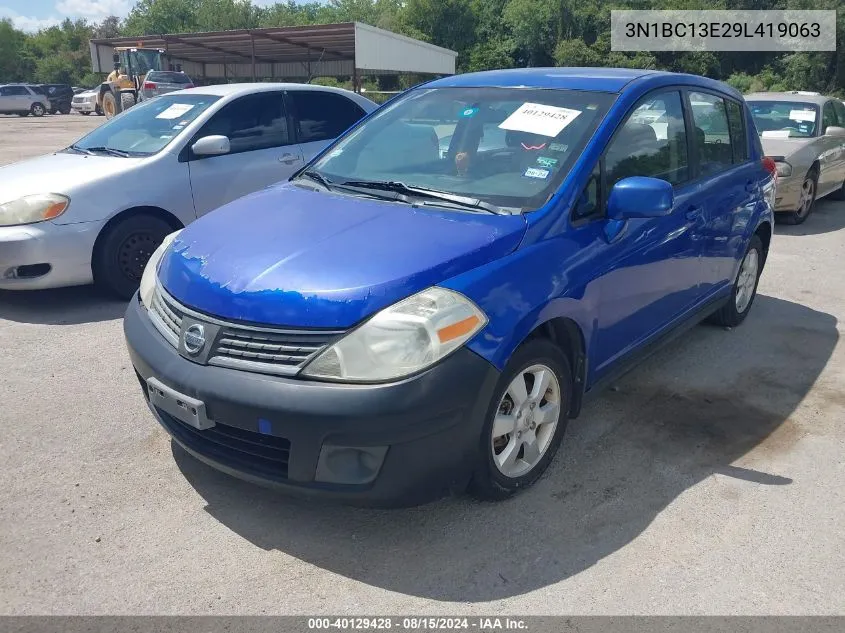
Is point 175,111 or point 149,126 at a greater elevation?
point 175,111

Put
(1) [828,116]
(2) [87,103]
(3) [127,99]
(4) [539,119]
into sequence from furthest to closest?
(2) [87,103] → (3) [127,99] → (1) [828,116] → (4) [539,119]

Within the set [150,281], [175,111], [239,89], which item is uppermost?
[239,89]

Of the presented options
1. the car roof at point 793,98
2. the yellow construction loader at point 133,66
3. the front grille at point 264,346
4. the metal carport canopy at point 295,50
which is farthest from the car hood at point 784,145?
the yellow construction loader at point 133,66

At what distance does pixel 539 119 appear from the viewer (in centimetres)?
351

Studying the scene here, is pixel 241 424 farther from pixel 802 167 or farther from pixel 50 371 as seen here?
pixel 802 167

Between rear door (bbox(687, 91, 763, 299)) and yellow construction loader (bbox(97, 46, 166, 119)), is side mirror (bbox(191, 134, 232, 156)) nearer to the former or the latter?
rear door (bbox(687, 91, 763, 299))

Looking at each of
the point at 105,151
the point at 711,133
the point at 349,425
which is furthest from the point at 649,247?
the point at 105,151

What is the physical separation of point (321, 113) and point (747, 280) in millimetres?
4038

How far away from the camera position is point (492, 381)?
104 inches

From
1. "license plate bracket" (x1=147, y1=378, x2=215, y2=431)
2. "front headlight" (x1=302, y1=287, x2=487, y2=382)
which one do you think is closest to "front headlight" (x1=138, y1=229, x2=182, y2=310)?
"license plate bracket" (x1=147, y1=378, x2=215, y2=431)

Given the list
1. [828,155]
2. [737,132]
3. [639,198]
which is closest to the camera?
[639,198]

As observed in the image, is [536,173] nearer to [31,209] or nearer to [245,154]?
[245,154]

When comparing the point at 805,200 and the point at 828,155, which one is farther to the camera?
the point at 828,155

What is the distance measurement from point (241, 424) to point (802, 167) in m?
8.48
